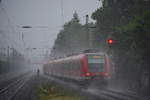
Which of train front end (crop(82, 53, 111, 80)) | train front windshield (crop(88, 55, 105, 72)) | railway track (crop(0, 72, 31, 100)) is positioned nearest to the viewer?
railway track (crop(0, 72, 31, 100))

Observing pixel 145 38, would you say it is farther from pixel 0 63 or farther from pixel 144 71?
pixel 0 63

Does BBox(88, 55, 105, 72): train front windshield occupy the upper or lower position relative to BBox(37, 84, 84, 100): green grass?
upper

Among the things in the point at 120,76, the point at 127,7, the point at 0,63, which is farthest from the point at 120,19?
the point at 0,63

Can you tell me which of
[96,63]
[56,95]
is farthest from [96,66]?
[56,95]

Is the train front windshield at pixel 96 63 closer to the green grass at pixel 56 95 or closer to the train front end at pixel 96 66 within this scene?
the train front end at pixel 96 66

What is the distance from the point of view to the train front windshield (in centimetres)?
3359

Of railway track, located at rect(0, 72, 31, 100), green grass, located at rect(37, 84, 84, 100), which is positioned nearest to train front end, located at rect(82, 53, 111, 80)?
green grass, located at rect(37, 84, 84, 100)

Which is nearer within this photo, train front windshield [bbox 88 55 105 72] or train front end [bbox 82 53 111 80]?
train front end [bbox 82 53 111 80]

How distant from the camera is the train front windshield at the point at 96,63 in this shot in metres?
33.6

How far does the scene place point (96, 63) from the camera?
33781mm

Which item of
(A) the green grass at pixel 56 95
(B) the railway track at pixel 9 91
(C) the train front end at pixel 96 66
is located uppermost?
(C) the train front end at pixel 96 66

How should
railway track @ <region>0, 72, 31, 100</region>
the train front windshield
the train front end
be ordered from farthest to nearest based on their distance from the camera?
the train front windshield, the train front end, railway track @ <region>0, 72, 31, 100</region>

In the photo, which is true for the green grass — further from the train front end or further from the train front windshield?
the train front windshield

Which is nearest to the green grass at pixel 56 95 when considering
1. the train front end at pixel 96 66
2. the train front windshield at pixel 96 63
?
the train front end at pixel 96 66
